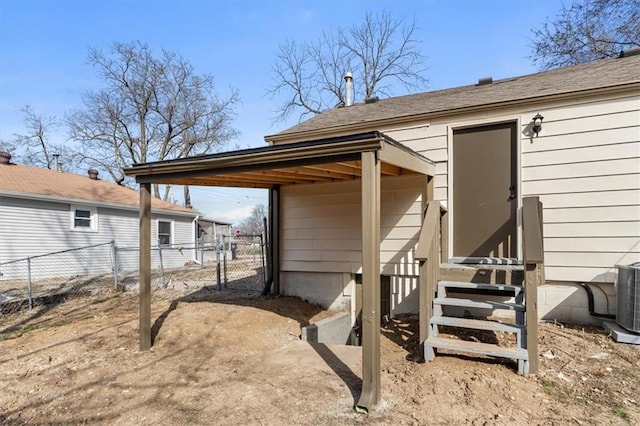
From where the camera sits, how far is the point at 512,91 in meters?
5.50

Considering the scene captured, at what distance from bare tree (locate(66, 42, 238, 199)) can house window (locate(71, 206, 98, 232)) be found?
10.7 m

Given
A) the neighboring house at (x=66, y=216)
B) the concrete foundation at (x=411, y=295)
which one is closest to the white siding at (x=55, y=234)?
the neighboring house at (x=66, y=216)

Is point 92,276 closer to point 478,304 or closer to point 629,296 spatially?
point 478,304

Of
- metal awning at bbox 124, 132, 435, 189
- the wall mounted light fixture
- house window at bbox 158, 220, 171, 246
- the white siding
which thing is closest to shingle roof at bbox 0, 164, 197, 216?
the white siding

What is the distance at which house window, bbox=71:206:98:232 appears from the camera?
1254 centimetres

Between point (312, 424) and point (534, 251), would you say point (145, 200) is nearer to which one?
point (312, 424)

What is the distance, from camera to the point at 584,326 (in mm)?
4621

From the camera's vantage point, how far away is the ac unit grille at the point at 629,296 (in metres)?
3.96

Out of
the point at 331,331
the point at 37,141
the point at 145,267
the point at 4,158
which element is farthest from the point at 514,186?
the point at 37,141

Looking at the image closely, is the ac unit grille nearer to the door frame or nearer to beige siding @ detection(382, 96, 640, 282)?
beige siding @ detection(382, 96, 640, 282)

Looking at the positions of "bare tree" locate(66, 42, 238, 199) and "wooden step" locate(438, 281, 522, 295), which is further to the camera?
"bare tree" locate(66, 42, 238, 199)

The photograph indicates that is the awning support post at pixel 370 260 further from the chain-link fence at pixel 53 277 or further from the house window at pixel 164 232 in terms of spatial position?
the house window at pixel 164 232

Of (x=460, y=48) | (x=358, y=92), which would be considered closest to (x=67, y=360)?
(x=460, y=48)

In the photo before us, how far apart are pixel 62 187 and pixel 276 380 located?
12728 mm
